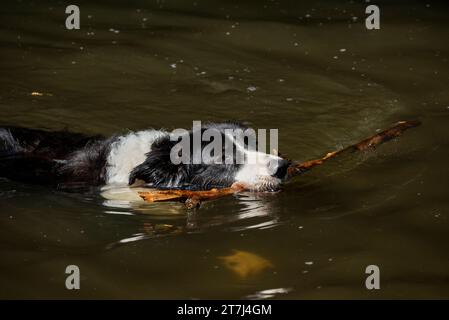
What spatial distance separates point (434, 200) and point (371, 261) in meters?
1.02

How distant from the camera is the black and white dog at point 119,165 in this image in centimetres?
514

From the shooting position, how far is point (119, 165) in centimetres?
529

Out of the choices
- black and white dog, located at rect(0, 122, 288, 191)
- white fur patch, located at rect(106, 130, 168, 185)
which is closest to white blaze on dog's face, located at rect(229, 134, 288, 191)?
black and white dog, located at rect(0, 122, 288, 191)

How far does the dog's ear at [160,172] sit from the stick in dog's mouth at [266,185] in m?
0.09

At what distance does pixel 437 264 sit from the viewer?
3951 mm

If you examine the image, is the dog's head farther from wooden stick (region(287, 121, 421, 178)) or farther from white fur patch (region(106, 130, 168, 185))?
wooden stick (region(287, 121, 421, 178))

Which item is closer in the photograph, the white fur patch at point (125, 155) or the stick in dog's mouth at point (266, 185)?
the stick in dog's mouth at point (266, 185)

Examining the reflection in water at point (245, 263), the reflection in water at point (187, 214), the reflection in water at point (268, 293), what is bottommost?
the reflection in water at point (268, 293)

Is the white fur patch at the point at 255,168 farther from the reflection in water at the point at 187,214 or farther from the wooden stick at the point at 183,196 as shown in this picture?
the wooden stick at the point at 183,196

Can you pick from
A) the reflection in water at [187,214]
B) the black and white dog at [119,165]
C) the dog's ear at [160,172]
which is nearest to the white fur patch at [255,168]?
the black and white dog at [119,165]

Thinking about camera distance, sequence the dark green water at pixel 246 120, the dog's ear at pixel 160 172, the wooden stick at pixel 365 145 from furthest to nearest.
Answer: the wooden stick at pixel 365 145
the dog's ear at pixel 160 172
the dark green water at pixel 246 120

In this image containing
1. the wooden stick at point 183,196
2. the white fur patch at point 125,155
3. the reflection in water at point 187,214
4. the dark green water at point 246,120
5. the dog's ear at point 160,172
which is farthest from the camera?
the white fur patch at point 125,155
